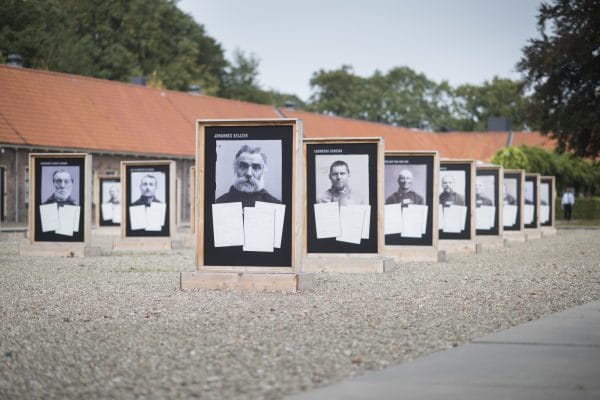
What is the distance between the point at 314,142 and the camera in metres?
18.4

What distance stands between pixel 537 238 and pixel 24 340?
2910cm

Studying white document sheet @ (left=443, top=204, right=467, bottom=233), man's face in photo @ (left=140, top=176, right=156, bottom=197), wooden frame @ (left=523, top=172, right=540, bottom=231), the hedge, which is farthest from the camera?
the hedge

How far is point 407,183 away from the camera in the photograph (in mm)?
21859

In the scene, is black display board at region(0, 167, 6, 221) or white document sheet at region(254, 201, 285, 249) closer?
white document sheet at region(254, 201, 285, 249)

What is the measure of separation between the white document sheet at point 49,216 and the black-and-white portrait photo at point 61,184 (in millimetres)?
112

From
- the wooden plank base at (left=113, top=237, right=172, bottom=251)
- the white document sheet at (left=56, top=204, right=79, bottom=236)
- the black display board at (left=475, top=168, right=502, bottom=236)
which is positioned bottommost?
the wooden plank base at (left=113, top=237, right=172, bottom=251)

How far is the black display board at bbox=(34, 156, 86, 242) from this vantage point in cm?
2316

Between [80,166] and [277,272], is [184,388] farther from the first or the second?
[80,166]

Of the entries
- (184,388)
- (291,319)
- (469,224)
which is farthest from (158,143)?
(184,388)

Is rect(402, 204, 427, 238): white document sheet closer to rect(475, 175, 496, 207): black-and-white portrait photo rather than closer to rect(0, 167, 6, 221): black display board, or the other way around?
rect(475, 175, 496, 207): black-and-white portrait photo

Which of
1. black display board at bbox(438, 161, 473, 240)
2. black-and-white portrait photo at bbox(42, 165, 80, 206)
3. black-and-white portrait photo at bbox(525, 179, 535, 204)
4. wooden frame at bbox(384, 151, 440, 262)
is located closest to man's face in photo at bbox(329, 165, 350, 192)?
wooden frame at bbox(384, 151, 440, 262)

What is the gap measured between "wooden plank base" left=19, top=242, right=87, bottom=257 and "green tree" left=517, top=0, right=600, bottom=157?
2683cm

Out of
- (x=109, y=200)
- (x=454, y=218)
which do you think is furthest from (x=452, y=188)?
(x=109, y=200)

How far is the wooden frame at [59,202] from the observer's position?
75.9ft
